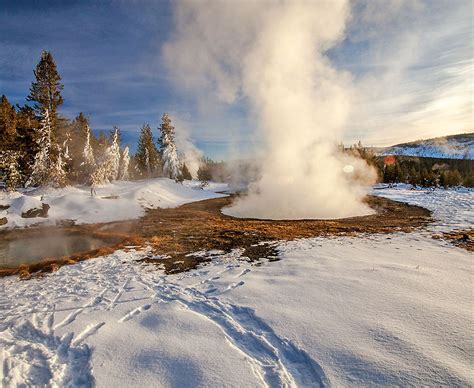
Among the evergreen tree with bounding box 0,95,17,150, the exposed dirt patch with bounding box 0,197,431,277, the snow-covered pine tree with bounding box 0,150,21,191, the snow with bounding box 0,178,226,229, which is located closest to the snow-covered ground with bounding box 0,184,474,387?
the exposed dirt patch with bounding box 0,197,431,277

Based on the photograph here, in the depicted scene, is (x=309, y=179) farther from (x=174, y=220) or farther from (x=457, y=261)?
(x=457, y=261)

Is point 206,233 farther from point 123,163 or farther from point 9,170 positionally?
point 123,163

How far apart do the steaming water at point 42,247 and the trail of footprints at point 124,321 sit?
7.19m

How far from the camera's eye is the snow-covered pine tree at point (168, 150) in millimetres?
52781

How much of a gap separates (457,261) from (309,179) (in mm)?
13869

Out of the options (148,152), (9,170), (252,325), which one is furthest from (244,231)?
(148,152)

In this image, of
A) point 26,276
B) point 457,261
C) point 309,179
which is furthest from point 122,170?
point 457,261

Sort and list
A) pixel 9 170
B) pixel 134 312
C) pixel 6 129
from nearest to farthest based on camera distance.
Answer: pixel 134 312 → pixel 9 170 → pixel 6 129

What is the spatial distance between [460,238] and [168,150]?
160ft

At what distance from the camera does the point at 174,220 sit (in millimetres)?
20219

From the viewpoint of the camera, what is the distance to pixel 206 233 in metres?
15.1

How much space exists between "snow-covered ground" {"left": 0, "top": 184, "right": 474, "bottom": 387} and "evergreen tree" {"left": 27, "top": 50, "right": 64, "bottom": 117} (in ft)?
100

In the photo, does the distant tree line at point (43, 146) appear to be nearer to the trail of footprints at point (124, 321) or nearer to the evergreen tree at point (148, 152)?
the evergreen tree at point (148, 152)

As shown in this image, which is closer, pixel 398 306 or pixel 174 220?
pixel 398 306
